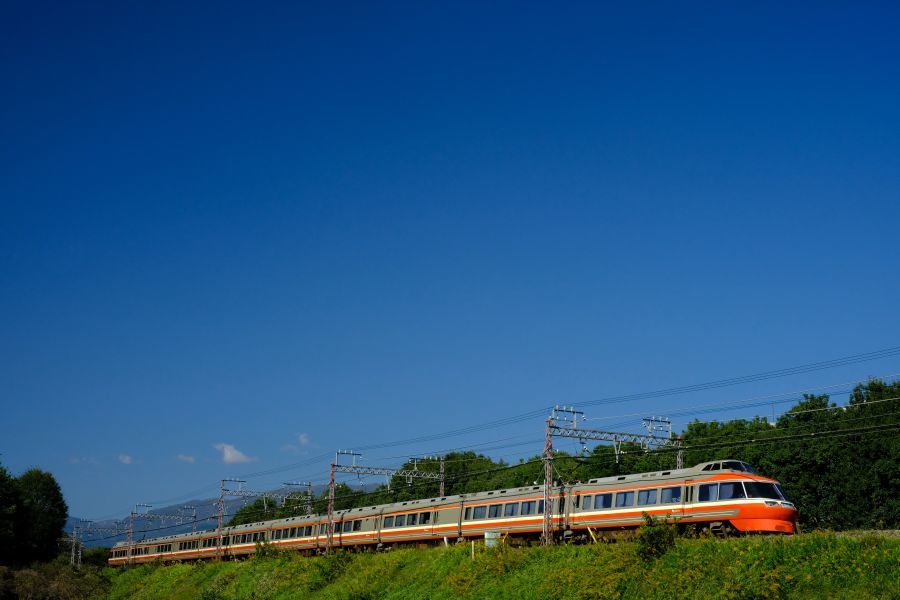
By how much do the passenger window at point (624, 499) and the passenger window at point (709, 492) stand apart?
4.05m

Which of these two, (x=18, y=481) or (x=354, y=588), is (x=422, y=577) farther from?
(x=18, y=481)

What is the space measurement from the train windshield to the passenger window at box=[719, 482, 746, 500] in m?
0.29

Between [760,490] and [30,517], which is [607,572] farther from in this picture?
[30,517]

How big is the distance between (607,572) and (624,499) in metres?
7.64

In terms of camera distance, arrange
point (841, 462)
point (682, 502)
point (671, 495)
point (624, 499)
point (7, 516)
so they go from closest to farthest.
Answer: point (682, 502), point (671, 495), point (624, 499), point (841, 462), point (7, 516)

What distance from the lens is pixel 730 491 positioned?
35781mm

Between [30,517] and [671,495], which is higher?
[671,495]

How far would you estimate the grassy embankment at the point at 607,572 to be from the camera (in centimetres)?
2602

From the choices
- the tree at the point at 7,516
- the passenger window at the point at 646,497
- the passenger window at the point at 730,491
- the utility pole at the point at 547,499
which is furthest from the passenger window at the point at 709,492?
the tree at the point at 7,516

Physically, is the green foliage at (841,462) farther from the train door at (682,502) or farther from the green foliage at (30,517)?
the green foliage at (30,517)

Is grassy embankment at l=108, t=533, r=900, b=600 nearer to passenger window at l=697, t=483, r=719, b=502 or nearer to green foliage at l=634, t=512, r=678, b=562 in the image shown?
green foliage at l=634, t=512, r=678, b=562

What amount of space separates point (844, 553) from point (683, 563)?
6.34 m

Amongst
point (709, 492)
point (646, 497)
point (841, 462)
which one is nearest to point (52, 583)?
point (646, 497)

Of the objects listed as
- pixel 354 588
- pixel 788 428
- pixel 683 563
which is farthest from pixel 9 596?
pixel 788 428
